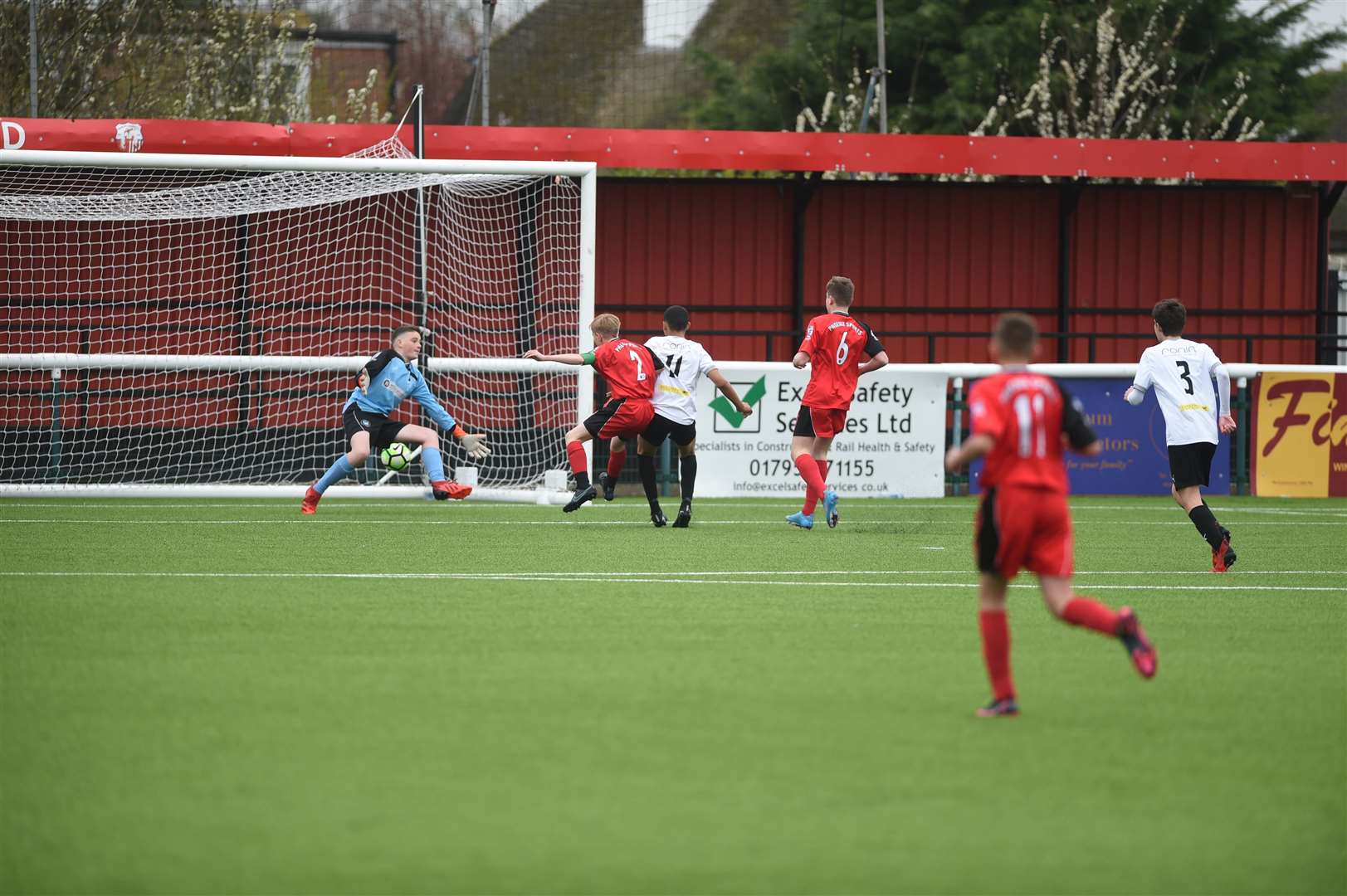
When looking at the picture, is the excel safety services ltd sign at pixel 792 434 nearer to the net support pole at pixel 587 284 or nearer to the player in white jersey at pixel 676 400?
the net support pole at pixel 587 284

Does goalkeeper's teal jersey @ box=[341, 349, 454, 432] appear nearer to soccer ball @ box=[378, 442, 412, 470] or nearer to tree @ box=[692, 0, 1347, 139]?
soccer ball @ box=[378, 442, 412, 470]

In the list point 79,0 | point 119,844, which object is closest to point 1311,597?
point 119,844

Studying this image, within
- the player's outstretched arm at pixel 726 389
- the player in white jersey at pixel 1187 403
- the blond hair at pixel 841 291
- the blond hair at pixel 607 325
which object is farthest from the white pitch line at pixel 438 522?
the player in white jersey at pixel 1187 403

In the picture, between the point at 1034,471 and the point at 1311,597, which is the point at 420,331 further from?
the point at 1034,471

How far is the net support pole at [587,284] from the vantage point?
14727mm

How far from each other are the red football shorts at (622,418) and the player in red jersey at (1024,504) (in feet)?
24.5

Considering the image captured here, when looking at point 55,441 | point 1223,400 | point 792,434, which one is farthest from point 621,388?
point 55,441

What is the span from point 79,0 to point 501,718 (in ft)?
70.9

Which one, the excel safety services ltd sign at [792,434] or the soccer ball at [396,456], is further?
the excel safety services ltd sign at [792,434]

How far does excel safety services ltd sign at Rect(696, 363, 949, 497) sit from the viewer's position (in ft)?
54.5

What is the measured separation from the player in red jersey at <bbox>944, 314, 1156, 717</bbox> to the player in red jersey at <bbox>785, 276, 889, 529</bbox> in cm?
711

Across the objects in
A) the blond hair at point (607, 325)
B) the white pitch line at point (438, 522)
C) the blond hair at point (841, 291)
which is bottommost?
the white pitch line at point (438, 522)

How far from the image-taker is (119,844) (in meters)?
4.25

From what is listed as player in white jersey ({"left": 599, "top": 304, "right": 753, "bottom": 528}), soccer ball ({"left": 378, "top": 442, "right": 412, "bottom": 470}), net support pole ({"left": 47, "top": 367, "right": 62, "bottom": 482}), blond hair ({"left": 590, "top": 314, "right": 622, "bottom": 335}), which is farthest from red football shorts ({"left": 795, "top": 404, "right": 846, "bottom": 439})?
net support pole ({"left": 47, "top": 367, "right": 62, "bottom": 482})
